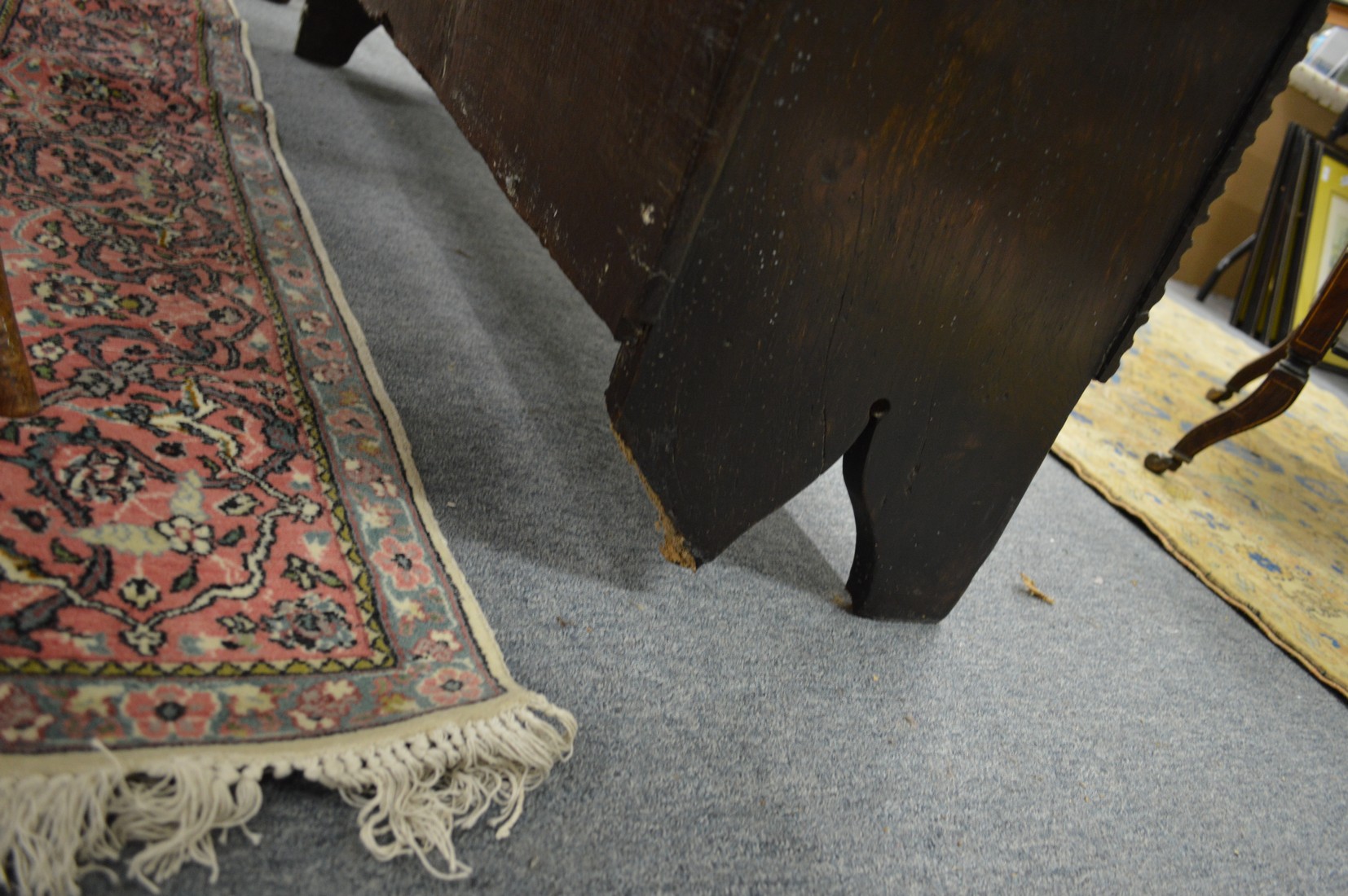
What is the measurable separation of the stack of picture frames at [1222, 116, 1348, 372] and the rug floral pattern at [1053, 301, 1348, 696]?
532mm

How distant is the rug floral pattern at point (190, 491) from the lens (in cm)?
59

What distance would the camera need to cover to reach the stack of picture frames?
2912 millimetres

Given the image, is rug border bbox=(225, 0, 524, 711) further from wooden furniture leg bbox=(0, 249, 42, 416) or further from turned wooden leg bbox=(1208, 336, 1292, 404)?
turned wooden leg bbox=(1208, 336, 1292, 404)

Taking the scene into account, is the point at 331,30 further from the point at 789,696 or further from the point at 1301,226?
the point at 1301,226

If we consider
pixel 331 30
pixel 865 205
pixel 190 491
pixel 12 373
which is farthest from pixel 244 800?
pixel 331 30

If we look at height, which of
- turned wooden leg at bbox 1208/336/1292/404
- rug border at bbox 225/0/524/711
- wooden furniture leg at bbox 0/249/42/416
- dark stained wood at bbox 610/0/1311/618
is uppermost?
dark stained wood at bbox 610/0/1311/618

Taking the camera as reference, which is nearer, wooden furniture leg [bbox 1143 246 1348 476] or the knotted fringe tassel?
the knotted fringe tassel

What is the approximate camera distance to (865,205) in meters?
0.71

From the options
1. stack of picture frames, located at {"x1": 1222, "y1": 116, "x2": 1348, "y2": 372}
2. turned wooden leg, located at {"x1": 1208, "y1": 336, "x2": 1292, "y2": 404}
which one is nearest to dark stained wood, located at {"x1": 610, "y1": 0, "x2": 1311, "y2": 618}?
turned wooden leg, located at {"x1": 1208, "y1": 336, "x2": 1292, "y2": 404}

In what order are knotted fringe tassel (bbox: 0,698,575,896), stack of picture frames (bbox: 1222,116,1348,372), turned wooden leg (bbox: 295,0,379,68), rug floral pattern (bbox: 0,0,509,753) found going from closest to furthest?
knotted fringe tassel (bbox: 0,698,575,896)
rug floral pattern (bbox: 0,0,509,753)
turned wooden leg (bbox: 295,0,379,68)
stack of picture frames (bbox: 1222,116,1348,372)

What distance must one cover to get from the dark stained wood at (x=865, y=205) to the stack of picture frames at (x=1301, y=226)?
8.25 feet

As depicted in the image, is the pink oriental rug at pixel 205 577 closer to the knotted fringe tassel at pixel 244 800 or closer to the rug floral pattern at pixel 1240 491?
the knotted fringe tassel at pixel 244 800

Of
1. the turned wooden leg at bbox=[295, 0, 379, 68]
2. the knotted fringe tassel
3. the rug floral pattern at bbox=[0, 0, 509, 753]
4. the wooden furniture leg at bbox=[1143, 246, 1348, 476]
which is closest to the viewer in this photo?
the knotted fringe tassel

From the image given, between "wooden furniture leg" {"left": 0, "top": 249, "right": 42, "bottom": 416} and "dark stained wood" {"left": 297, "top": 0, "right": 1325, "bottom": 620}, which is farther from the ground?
"dark stained wood" {"left": 297, "top": 0, "right": 1325, "bottom": 620}
